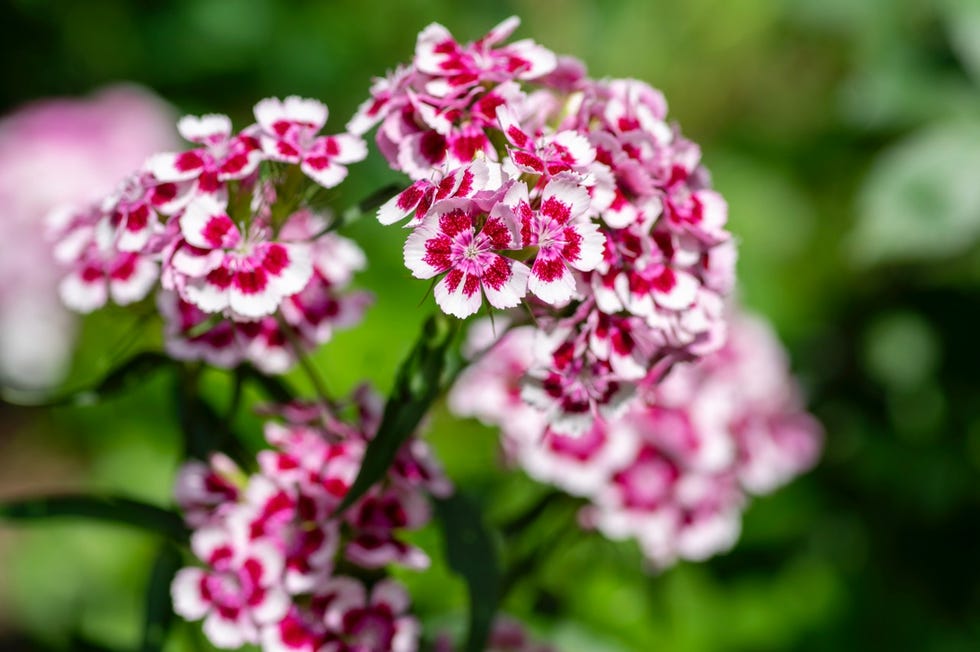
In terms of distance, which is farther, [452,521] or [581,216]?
[452,521]

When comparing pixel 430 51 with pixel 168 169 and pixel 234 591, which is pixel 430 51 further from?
pixel 234 591

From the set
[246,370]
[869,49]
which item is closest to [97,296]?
[246,370]

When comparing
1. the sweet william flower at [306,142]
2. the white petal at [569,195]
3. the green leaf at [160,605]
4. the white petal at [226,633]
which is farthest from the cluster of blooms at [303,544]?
the white petal at [569,195]

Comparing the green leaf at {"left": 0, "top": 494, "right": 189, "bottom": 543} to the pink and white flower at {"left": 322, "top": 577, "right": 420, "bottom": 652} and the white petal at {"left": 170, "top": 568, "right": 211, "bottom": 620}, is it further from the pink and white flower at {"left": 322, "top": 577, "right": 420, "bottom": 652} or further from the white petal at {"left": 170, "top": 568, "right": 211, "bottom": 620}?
the pink and white flower at {"left": 322, "top": 577, "right": 420, "bottom": 652}

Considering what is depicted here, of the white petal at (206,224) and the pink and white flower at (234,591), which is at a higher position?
the white petal at (206,224)

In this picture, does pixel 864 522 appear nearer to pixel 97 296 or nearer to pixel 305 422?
pixel 305 422

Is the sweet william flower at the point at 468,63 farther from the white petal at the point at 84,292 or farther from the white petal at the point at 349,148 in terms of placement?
the white petal at the point at 84,292

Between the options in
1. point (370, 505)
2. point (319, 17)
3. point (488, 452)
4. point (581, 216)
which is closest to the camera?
point (581, 216)
